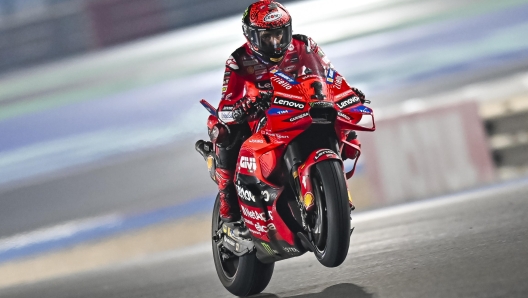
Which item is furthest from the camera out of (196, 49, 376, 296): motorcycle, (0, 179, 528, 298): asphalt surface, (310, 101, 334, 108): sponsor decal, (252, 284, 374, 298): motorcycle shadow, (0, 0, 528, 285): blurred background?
(0, 0, 528, 285): blurred background

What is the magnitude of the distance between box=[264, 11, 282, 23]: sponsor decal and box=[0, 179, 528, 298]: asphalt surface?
1.54m

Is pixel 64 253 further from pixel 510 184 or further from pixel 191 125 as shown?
pixel 510 184

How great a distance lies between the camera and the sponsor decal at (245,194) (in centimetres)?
504

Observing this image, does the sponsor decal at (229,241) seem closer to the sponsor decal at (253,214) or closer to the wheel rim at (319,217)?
the sponsor decal at (253,214)

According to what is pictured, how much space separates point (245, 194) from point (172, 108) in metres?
9.26

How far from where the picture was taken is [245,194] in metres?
5.11

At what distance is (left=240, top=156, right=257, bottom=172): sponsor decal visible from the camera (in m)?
4.95

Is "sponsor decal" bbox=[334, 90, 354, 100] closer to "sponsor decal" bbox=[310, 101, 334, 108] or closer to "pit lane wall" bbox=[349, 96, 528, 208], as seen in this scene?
"sponsor decal" bbox=[310, 101, 334, 108]

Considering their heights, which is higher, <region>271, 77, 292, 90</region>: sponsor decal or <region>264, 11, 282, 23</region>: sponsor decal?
<region>264, 11, 282, 23</region>: sponsor decal

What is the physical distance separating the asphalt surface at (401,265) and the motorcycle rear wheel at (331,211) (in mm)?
228

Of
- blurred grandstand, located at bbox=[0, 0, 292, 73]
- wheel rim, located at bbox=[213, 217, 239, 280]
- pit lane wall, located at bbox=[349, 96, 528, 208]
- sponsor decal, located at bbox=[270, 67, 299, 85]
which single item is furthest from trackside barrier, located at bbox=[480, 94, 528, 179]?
blurred grandstand, located at bbox=[0, 0, 292, 73]

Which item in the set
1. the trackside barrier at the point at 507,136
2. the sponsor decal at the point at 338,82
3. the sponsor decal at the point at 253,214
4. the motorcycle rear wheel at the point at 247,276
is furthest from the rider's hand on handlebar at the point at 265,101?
the trackside barrier at the point at 507,136

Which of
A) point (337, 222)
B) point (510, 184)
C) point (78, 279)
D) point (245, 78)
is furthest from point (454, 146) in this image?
point (337, 222)

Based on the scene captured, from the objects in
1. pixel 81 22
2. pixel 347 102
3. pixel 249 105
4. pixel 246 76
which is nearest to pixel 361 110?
pixel 347 102
